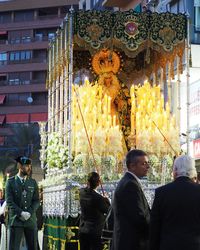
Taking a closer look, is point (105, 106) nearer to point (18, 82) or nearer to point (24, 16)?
point (18, 82)

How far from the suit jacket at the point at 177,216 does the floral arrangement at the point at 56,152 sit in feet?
29.7

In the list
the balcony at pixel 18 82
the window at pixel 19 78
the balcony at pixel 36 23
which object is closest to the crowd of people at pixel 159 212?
the balcony at pixel 18 82

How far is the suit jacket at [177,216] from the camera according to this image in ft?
22.8

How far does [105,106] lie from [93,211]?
19.9ft

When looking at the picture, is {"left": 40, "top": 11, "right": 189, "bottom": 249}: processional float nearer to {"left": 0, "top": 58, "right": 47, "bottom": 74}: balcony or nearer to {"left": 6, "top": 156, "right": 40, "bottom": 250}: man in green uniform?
{"left": 6, "top": 156, "right": 40, "bottom": 250}: man in green uniform

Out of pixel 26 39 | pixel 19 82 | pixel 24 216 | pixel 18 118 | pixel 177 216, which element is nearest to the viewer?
pixel 177 216

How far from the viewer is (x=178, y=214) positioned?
23.0 ft

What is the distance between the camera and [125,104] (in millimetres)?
19188

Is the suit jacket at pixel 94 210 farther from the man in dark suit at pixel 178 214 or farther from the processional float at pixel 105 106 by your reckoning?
the man in dark suit at pixel 178 214

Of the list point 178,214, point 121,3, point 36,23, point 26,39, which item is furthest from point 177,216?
point 26,39

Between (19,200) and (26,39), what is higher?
(26,39)

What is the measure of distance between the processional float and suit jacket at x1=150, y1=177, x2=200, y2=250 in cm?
806

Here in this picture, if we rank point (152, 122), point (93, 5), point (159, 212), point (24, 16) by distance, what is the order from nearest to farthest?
point (159, 212) < point (152, 122) < point (93, 5) < point (24, 16)

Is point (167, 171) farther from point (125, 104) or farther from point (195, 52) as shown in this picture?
point (195, 52)
